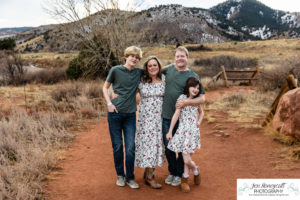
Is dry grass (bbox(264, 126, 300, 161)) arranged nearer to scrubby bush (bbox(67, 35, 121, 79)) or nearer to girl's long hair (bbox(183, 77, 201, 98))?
girl's long hair (bbox(183, 77, 201, 98))

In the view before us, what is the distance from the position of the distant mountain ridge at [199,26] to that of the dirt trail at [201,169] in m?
9.02

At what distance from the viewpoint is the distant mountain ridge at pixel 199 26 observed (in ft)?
47.8

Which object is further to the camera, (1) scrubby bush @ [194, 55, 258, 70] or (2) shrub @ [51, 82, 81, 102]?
(1) scrubby bush @ [194, 55, 258, 70]

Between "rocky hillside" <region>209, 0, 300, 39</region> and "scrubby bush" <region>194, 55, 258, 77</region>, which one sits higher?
"rocky hillside" <region>209, 0, 300, 39</region>

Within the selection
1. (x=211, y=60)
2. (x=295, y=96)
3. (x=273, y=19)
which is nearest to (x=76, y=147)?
(x=295, y=96)

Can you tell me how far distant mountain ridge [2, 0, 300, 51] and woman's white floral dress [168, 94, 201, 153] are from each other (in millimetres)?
10779

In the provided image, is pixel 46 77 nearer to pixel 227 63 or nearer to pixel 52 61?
pixel 227 63

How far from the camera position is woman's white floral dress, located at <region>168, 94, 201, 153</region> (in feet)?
11.0

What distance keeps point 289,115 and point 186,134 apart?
3063 millimetres

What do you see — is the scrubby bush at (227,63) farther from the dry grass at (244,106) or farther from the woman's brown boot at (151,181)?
the woman's brown boot at (151,181)

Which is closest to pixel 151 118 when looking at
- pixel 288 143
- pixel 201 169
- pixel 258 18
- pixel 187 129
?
pixel 187 129

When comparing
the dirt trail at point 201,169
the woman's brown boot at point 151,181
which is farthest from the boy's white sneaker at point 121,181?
the woman's brown boot at point 151,181

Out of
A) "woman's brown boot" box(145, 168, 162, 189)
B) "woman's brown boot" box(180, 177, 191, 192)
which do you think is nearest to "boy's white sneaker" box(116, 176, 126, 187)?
"woman's brown boot" box(145, 168, 162, 189)

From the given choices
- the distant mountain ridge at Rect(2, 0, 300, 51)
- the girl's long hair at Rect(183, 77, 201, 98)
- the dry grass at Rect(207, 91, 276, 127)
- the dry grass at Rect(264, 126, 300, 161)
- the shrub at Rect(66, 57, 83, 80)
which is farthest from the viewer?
the distant mountain ridge at Rect(2, 0, 300, 51)
